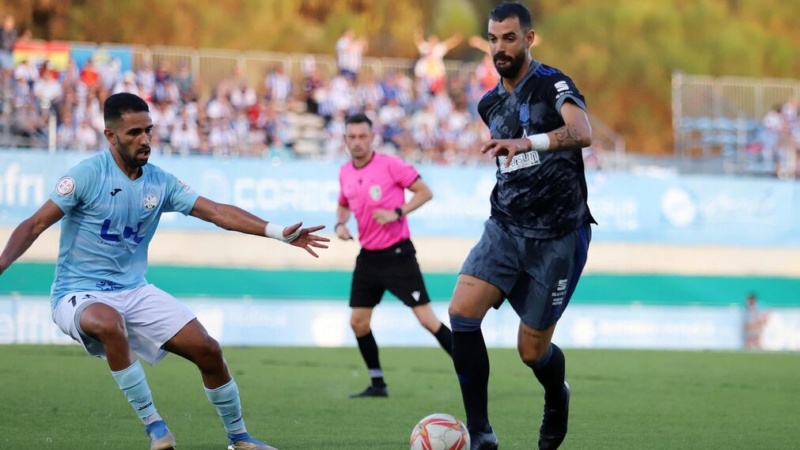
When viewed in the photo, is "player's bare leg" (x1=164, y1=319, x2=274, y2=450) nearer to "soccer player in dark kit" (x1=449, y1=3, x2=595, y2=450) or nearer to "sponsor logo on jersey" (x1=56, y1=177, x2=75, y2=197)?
"sponsor logo on jersey" (x1=56, y1=177, x2=75, y2=197)

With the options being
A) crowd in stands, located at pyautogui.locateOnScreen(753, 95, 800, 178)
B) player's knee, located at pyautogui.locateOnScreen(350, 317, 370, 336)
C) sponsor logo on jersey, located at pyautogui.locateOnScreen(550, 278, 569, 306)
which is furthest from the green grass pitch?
crowd in stands, located at pyautogui.locateOnScreen(753, 95, 800, 178)

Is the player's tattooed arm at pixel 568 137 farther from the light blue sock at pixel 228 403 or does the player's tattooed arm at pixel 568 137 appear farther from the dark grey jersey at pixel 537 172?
the light blue sock at pixel 228 403

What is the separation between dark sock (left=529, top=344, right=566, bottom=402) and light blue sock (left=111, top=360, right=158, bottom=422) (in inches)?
90.2

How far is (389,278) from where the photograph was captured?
37.6 ft

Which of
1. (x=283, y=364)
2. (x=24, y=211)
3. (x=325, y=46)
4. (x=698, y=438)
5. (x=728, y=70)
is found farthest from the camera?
(x=728, y=70)

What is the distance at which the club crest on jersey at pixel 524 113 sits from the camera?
6926mm

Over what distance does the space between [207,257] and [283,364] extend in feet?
36.8

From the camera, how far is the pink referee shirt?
1170cm

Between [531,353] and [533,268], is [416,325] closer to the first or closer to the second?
[531,353]

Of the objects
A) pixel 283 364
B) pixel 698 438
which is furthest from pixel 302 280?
pixel 698 438

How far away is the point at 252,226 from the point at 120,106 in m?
1.03

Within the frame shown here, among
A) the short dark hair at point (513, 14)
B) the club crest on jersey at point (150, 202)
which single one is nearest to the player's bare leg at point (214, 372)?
the club crest on jersey at point (150, 202)

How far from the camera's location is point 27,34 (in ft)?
83.7

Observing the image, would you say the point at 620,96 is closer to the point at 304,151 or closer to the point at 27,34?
the point at 304,151
